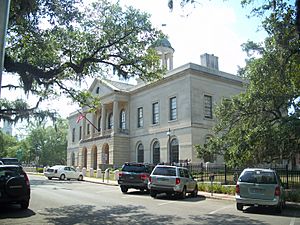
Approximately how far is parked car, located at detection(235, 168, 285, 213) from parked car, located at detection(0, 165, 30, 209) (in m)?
7.97

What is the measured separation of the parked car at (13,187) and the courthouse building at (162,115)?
2366 cm

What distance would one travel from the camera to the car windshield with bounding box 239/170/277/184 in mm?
13438

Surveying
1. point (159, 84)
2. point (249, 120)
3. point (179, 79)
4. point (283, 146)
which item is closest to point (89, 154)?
point (159, 84)

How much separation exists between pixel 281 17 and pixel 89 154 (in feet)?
167

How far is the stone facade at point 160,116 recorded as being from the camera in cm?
4222

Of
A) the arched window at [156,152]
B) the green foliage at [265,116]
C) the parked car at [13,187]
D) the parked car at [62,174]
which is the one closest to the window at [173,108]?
the arched window at [156,152]

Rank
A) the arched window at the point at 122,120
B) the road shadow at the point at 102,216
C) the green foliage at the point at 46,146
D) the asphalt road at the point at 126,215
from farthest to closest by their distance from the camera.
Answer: the green foliage at the point at 46,146, the arched window at the point at 122,120, the asphalt road at the point at 126,215, the road shadow at the point at 102,216

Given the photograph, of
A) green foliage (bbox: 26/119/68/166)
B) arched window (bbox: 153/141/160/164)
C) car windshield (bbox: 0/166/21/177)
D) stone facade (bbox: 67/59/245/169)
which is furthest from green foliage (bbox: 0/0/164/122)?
green foliage (bbox: 26/119/68/166)

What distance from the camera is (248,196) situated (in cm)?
1330

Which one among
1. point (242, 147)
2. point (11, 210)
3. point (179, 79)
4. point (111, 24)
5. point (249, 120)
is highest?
point (179, 79)

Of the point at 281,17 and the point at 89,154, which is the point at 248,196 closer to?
the point at 281,17

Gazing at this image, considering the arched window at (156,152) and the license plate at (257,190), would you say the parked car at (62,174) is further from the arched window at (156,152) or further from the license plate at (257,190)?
the license plate at (257,190)

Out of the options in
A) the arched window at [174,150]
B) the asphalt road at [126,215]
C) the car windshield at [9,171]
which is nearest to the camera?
the asphalt road at [126,215]

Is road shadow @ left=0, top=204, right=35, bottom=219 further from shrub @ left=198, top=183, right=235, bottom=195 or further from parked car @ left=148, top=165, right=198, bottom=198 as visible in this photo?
shrub @ left=198, top=183, right=235, bottom=195
